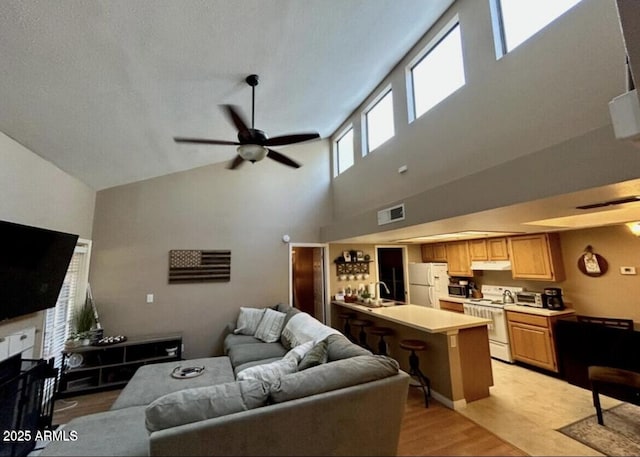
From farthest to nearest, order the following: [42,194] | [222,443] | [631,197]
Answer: [42,194] → [631,197] → [222,443]

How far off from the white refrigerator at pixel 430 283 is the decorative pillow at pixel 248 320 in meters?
3.29

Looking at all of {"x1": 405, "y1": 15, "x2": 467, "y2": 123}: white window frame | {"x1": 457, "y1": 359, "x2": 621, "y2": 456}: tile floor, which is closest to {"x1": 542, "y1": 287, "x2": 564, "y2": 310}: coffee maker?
{"x1": 457, "y1": 359, "x2": 621, "y2": 456}: tile floor

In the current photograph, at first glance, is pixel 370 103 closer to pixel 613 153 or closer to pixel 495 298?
pixel 613 153

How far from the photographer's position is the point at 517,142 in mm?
2473

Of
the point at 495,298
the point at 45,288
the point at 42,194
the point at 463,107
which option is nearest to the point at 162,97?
the point at 42,194

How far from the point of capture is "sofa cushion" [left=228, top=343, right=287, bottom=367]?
3433mm

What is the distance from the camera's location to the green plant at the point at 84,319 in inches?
151

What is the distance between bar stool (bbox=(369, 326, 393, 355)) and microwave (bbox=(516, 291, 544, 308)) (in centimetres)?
221

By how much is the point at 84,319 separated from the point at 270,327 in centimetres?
260

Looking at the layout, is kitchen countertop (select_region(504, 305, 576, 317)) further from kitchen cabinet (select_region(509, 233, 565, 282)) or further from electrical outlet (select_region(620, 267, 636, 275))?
electrical outlet (select_region(620, 267, 636, 275))

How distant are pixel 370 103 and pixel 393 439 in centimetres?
473

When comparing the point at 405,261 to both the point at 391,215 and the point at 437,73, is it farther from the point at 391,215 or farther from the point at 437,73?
the point at 437,73

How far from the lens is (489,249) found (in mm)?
4891

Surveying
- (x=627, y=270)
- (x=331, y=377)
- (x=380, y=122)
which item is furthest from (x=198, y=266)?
(x=627, y=270)
